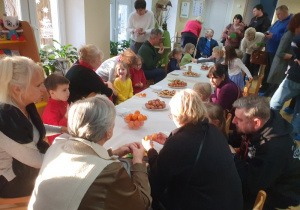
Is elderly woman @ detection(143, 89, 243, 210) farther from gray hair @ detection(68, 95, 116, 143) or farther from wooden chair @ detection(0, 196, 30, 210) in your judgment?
wooden chair @ detection(0, 196, 30, 210)

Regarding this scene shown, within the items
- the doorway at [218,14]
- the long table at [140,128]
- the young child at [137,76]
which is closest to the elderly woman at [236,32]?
the doorway at [218,14]

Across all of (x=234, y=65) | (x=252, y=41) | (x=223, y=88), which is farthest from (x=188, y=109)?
(x=252, y=41)

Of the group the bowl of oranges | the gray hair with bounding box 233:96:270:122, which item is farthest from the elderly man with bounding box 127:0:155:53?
the gray hair with bounding box 233:96:270:122

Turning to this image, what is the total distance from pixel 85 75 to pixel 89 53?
0.79 feet

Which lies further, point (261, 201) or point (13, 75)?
point (13, 75)

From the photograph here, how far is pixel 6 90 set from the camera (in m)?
1.22

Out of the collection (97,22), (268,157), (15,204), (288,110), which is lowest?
(288,110)

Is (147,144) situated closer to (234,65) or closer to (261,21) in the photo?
(234,65)

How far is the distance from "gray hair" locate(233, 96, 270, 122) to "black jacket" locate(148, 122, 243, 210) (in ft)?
1.27

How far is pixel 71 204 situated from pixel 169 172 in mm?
512

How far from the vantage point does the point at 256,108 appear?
4.60ft

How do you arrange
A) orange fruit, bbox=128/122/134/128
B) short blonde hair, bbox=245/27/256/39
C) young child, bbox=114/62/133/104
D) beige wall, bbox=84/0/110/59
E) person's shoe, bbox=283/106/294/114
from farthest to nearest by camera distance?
short blonde hair, bbox=245/27/256/39 → person's shoe, bbox=283/106/294/114 → beige wall, bbox=84/0/110/59 → young child, bbox=114/62/133/104 → orange fruit, bbox=128/122/134/128

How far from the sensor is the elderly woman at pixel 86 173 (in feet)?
2.59

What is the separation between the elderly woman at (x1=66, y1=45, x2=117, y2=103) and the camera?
2350mm
